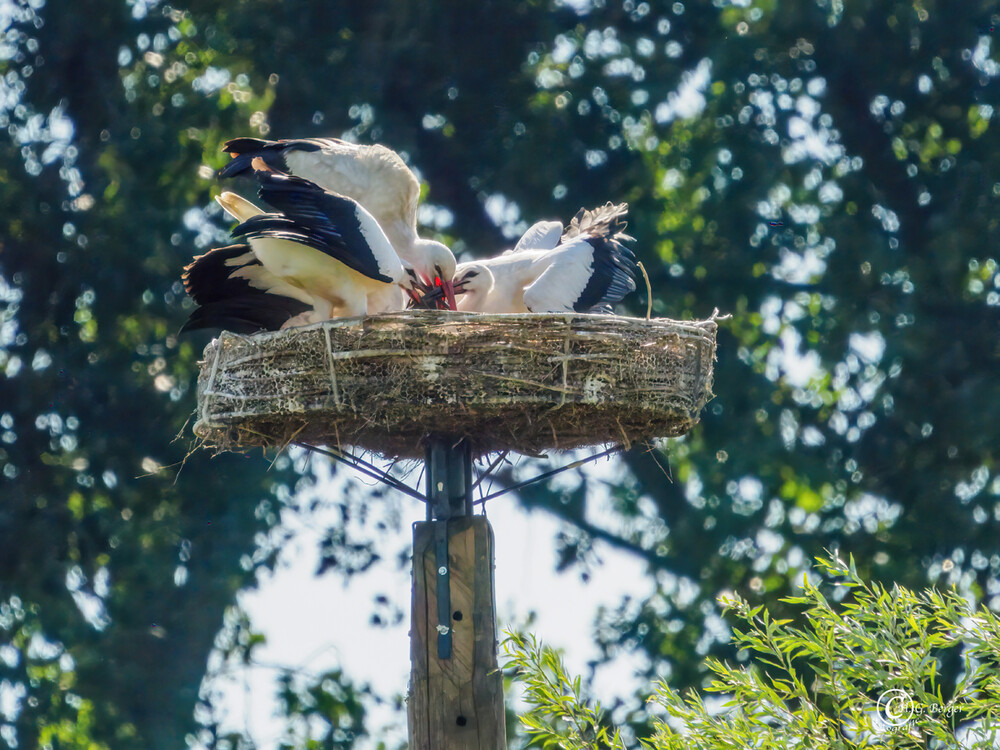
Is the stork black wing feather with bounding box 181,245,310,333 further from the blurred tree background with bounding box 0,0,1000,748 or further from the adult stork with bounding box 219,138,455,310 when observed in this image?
the blurred tree background with bounding box 0,0,1000,748

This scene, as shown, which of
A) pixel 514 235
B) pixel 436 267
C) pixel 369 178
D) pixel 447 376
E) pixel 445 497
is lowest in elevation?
pixel 445 497

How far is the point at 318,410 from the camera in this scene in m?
4.58

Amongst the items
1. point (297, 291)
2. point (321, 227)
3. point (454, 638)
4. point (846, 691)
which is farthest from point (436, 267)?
point (846, 691)

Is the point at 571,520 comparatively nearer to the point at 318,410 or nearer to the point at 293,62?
the point at 293,62

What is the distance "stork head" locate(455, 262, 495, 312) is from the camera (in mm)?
5965

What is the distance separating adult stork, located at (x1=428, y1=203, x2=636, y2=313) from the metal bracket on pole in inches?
39.5

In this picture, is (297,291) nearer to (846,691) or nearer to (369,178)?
(369,178)

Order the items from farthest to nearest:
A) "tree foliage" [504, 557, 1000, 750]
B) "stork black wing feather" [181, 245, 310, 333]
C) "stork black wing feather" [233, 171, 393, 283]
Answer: "stork black wing feather" [181, 245, 310, 333] < "stork black wing feather" [233, 171, 393, 283] < "tree foliage" [504, 557, 1000, 750]

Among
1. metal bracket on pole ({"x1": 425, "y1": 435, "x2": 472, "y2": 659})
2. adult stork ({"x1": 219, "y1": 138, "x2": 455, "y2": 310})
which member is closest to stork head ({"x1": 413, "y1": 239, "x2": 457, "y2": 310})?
adult stork ({"x1": 219, "y1": 138, "x2": 455, "y2": 310})

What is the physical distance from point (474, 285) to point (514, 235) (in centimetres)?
531

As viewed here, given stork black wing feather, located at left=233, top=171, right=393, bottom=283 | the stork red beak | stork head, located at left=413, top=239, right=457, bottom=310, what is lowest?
stork black wing feather, located at left=233, top=171, right=393, bottom=283

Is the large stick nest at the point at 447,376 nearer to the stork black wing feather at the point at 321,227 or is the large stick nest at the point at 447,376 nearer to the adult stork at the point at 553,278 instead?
the stork black wing feather at the point at 321,227

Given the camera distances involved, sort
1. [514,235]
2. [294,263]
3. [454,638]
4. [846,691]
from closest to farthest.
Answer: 1. [846,691]
2. [454,638]
3. [294,263]
4. [514,235]

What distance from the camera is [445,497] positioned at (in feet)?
16.0
